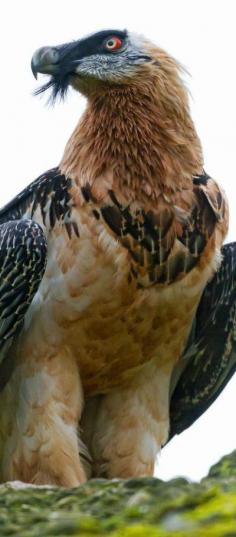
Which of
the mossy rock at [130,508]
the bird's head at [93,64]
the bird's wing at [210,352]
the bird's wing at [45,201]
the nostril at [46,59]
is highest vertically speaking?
the nostril at [46,59]

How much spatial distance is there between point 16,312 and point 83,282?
1.68 ft

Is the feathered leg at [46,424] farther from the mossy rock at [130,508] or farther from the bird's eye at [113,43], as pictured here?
the mossy rock at [130,508]

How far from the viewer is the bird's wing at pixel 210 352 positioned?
957 cm

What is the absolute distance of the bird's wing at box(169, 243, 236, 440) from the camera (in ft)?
31.4

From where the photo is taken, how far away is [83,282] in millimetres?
8789

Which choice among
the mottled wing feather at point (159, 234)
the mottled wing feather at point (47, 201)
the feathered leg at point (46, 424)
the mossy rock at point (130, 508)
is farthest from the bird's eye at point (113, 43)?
the mossy rock at point (130, 508)

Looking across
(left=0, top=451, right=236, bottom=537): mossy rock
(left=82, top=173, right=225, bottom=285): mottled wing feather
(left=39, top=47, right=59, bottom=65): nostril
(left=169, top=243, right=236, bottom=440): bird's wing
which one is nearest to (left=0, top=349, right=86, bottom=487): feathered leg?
(left=82, top=173, right=225, bottom=285): mottled wing feather

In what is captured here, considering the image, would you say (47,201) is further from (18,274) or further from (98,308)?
(98,308)

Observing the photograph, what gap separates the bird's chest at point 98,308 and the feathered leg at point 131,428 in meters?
0.29

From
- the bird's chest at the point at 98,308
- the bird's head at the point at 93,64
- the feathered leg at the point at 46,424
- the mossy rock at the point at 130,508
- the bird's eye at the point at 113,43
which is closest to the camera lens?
the mossy rock at the point at 130,508

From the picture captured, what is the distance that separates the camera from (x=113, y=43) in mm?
9562

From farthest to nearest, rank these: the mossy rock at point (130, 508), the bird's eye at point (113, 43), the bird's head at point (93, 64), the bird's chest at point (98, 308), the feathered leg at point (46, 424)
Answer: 1. the bird's eye at point (113, 43)
2. the bird's head at point (93, 64)
3. the feathered leg at point (46, 424)
4. the bird's chest at point (98, 308)
5. the mossy rock at point (130, 508)

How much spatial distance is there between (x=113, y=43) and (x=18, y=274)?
1950 mm

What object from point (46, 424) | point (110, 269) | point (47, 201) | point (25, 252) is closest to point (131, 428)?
point (46, 424)
